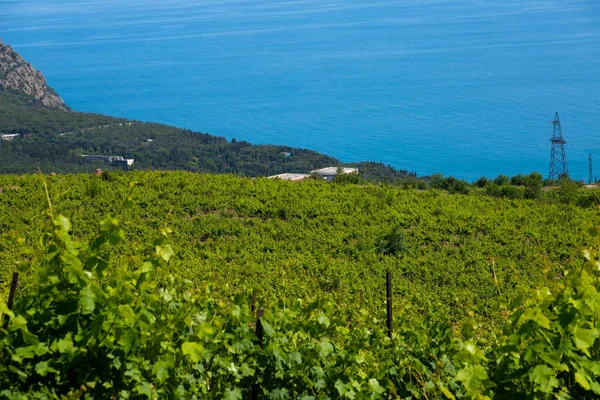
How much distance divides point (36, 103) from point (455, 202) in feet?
202

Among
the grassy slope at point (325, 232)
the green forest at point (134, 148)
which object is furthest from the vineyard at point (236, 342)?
the green forest at point (134, 148)

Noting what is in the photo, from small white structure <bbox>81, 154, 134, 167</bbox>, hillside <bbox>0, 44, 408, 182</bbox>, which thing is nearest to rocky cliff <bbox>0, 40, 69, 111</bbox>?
hillside <bbox>0, 44, 408, 182</bbox>

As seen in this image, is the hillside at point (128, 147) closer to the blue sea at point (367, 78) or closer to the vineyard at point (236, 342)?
the blue sea at point (367, 78)

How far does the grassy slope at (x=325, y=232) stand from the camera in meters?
8.61

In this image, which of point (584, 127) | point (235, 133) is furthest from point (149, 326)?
point (235, 133)

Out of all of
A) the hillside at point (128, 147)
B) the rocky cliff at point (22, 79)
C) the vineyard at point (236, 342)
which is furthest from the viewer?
the rocky cliff at point (22, 79)

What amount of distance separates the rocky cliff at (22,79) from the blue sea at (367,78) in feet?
27.2

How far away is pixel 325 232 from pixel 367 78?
73698 millimetres

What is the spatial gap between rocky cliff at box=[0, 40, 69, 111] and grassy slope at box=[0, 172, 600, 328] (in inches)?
2355

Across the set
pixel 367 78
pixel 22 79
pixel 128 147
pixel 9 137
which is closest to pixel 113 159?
pixel 128 147

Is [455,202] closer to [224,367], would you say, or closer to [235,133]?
[224,367]

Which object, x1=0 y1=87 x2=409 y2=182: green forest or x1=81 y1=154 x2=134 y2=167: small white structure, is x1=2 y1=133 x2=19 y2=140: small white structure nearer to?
x1=0 y1=87 x2=409 y2=182: green forest

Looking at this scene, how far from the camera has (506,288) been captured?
28.3 feet

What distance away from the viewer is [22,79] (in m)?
67.8
